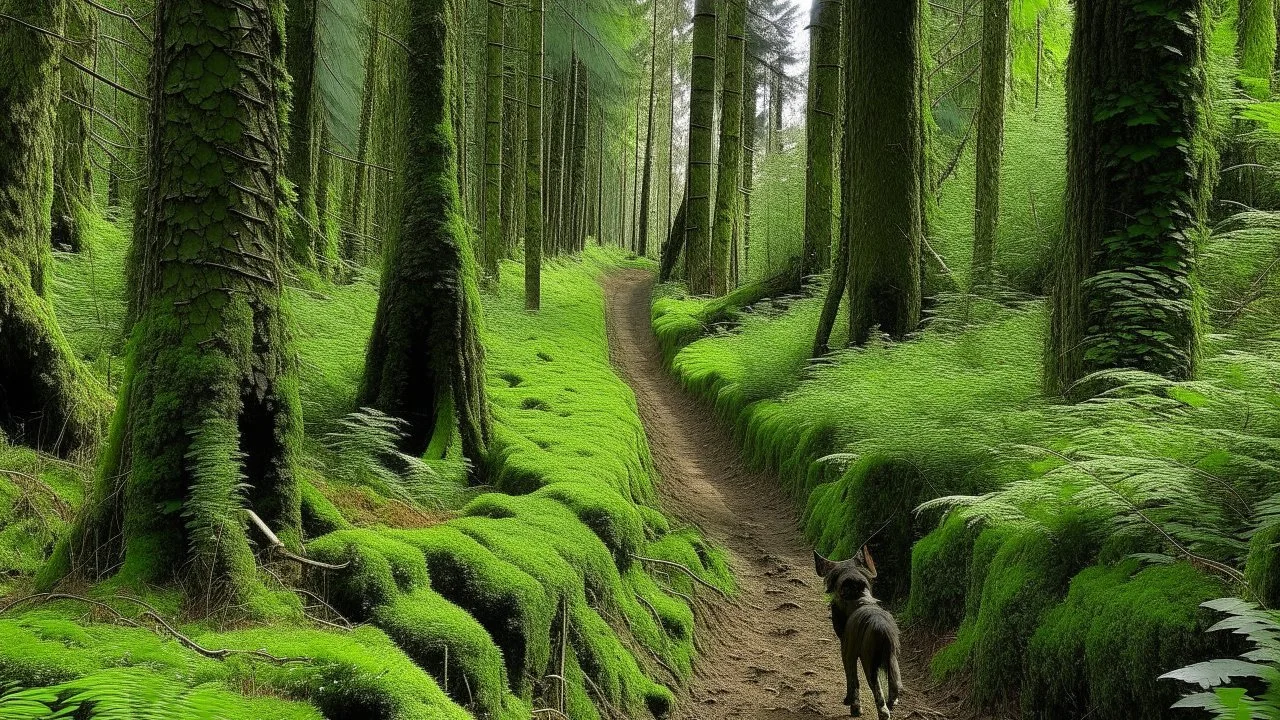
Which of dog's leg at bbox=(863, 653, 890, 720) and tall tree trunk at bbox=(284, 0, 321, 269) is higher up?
tall tree trunk at bbox=(284, 0, 321, 269)

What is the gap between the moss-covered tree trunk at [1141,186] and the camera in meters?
5.25

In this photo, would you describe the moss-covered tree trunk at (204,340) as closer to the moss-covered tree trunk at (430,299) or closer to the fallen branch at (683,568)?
the moss-covered tree trunk at (430,299)

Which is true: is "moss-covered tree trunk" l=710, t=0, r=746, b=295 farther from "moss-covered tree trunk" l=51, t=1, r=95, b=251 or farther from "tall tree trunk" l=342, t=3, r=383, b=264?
"moss-covered tree trunk" l=51, t=1, r=95, b=251

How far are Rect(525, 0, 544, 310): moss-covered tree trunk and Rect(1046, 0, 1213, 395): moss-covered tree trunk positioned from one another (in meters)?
12.4

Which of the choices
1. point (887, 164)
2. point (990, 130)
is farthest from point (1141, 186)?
point (990, 130)

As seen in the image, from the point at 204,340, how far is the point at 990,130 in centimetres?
1062

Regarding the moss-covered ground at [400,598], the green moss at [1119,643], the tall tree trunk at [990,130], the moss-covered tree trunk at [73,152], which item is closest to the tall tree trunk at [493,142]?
the moss-covered tree trunk at [73,152]

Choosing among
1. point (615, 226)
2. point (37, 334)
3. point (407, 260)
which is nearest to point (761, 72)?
point (615, 226)

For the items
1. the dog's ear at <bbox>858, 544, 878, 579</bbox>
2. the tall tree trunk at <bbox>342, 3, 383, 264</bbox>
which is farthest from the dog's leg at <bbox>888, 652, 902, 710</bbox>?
the tall tree trunk at <bbox>342, 3, 383, 264</bbox>

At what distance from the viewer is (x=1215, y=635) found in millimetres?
2867

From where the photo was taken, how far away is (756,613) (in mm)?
6816

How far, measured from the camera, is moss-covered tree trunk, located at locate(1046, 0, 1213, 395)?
17.2ft

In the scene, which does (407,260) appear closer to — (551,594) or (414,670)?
(551,594)

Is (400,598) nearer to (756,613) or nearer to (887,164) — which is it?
(756,613)
